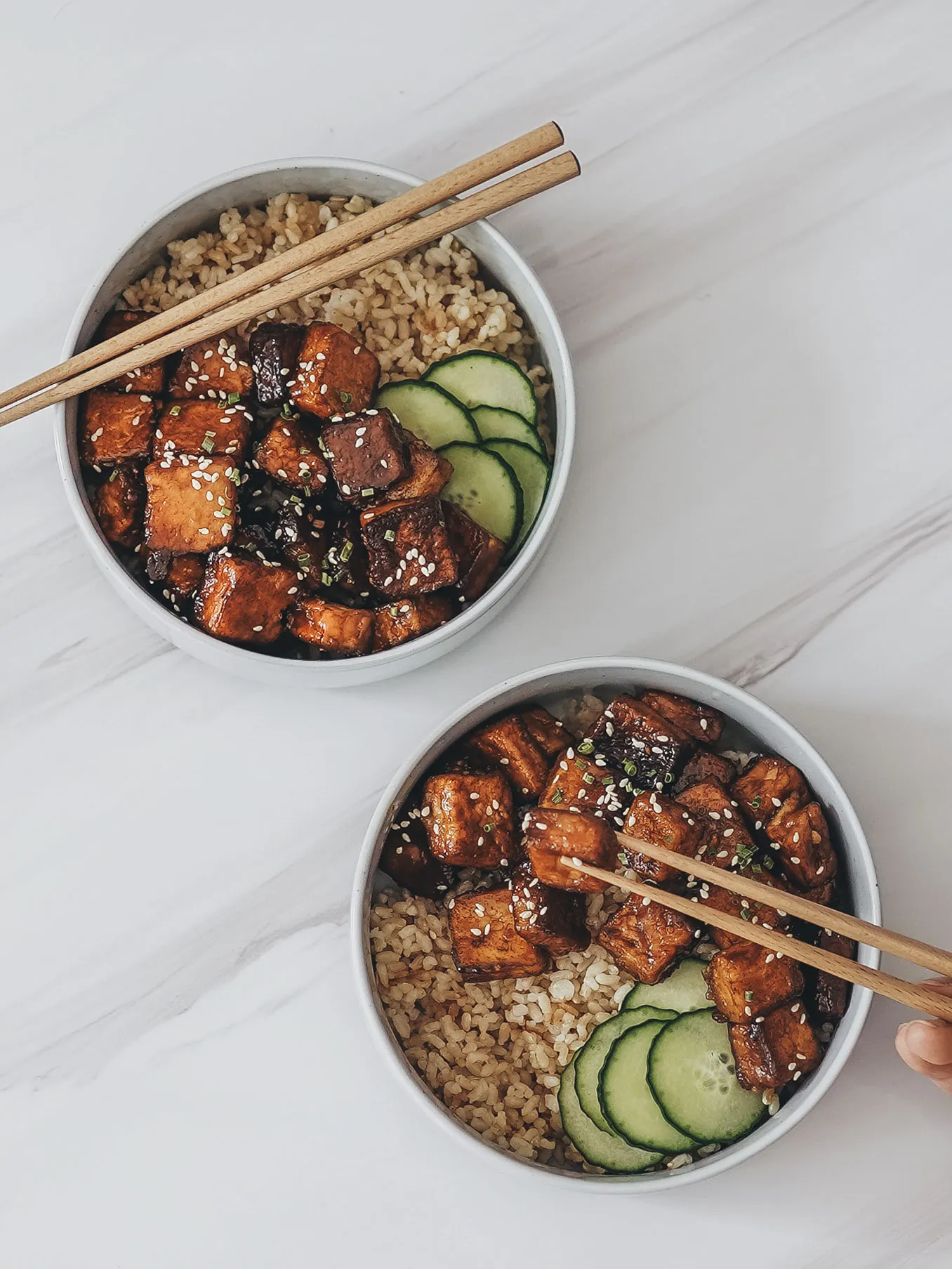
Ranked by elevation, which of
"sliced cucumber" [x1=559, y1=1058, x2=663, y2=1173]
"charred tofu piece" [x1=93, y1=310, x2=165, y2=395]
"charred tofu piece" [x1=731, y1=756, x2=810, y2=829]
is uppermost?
"charred tofu piece" [x1=93, y1=310, x2=165, y2=395]

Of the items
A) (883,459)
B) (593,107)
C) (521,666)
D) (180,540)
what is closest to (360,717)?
(521,666)

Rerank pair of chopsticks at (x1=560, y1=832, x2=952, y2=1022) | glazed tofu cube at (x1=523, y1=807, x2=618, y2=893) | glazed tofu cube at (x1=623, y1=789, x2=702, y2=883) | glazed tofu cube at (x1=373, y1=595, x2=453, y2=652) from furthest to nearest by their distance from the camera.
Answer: glazed tofu cube at (x1=373, y1=595, x2=453, y2=652)
glazed tofu cube at (x1=623, y1=789, x2=702, y2=883)
glazed tofu cube at (x1=523, y1=807, x2=618, y2=893)
pair of chopsticks at (x1=560, y1=832, x2=952, y2=1022)

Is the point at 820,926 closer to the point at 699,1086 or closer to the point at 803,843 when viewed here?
the point at 803,843

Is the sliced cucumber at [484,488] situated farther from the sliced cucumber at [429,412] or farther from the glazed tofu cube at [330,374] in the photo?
the glazed tofu cube at [330,374]

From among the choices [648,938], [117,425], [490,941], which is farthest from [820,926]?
[117,425]

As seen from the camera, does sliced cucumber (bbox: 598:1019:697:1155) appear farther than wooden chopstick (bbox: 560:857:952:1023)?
Yes

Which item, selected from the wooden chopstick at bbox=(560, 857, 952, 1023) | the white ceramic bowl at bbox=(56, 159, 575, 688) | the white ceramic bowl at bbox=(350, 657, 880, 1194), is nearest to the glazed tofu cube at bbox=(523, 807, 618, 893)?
the wooden chopstick at bbox=(560, 857, 952, 1023)

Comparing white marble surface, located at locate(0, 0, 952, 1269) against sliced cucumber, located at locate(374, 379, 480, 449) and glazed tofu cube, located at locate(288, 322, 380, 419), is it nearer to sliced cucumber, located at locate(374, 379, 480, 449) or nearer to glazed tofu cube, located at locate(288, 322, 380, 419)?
sliced cucumber, located at locate(374, 379, 480, 449)

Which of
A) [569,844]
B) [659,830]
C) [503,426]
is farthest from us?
[503,426]
